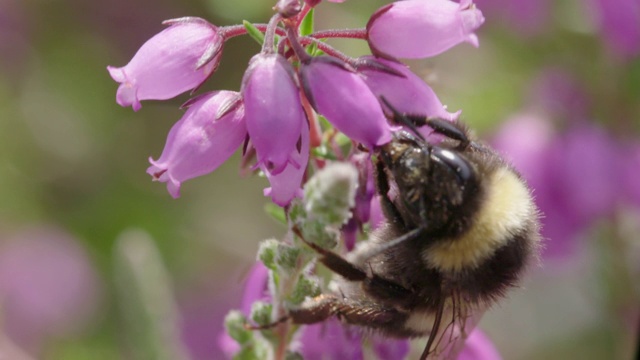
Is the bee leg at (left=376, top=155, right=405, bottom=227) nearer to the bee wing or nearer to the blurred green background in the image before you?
the bee wing

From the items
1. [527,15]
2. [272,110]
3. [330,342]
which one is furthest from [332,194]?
[527,15]

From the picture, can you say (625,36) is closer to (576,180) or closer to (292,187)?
(576,180)

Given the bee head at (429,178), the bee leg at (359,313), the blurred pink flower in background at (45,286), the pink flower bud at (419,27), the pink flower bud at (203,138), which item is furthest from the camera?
the blurred pink flower in background at (45,286)

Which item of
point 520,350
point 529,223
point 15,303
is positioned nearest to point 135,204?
point 15,303

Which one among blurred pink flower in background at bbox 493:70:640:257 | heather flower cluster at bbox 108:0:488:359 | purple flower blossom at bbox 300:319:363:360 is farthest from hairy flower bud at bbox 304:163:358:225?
blurred pink flower in background at bbox 493:70:640:257

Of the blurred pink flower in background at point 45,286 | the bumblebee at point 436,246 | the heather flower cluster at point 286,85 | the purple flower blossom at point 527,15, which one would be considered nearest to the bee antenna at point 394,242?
the bumblebee at point 436,246

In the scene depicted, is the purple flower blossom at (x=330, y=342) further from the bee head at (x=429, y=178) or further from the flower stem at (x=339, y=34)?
the flower stem at (x=339, y=34)
